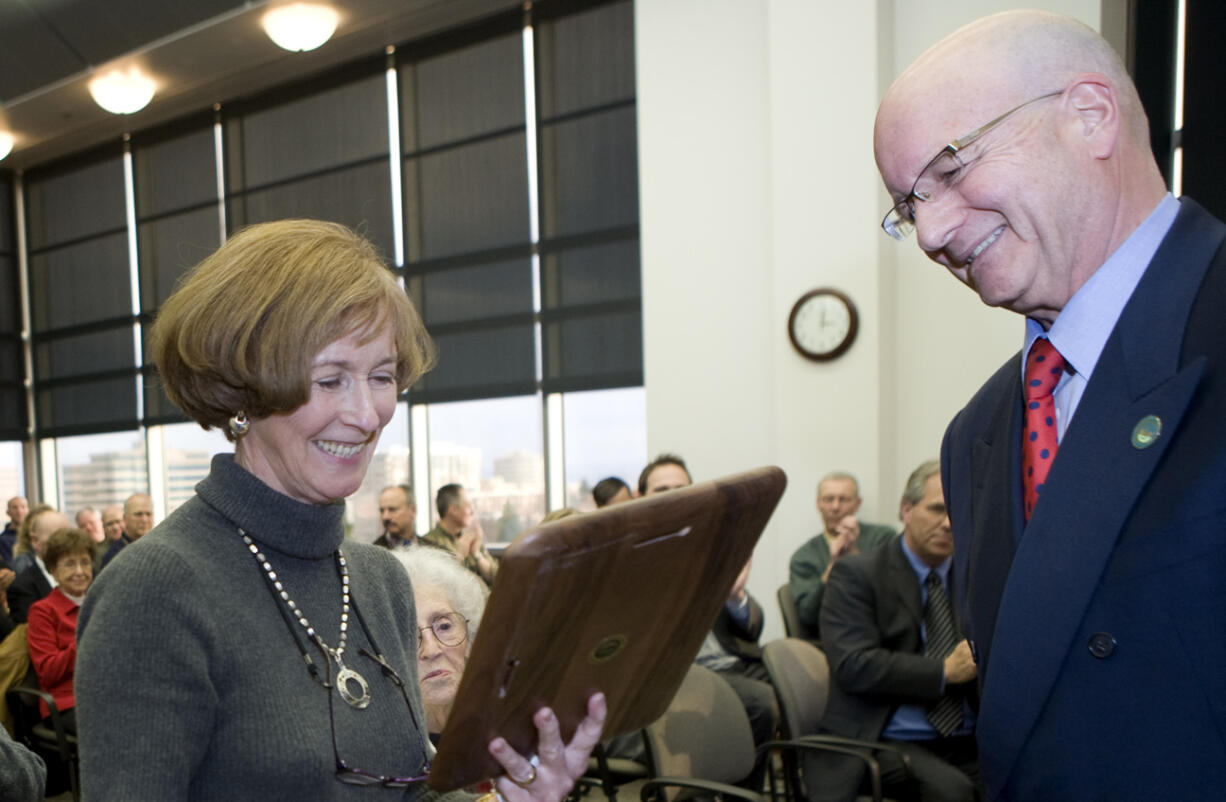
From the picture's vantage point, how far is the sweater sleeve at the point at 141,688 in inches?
39.1

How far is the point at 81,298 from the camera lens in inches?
434

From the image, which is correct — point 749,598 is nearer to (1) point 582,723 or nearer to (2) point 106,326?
(1) point 582,723

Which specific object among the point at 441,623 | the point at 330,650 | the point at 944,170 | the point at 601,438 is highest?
the point at 944,170

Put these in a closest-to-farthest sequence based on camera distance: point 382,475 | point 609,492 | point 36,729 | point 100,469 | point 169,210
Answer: point 36,729 → point 609,492 → point 382,475 → point 169,210 → point 100,469

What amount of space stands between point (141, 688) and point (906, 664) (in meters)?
2.59

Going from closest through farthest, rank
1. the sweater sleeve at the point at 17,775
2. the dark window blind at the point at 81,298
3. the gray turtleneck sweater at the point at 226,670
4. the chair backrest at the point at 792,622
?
the gray turtleneck sweater at the point at 226,670
the sweater sleeve at the point at 17,775
the chair backrest at the point at 792,622
the dark window blind at the point at 81,298

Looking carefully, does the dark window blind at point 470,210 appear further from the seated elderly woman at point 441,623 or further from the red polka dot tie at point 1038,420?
the red polka dot tie at point 1038,420

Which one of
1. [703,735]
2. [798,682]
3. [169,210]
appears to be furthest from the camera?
[169,210]

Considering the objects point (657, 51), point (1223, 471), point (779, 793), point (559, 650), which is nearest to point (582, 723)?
point (559, 650)

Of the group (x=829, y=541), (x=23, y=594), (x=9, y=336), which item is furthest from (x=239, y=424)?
(x=9, y=336)

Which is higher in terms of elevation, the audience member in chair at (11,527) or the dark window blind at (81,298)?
the dark window blind at (81,298)

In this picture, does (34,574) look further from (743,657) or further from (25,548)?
(743,657)

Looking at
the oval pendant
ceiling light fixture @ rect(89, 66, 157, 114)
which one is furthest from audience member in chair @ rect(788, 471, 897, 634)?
ceiling light fixture @ rect(89, 66, 157, 114)

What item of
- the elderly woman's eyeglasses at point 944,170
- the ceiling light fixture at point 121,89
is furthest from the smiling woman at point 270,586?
the ceiling light fixture at point 121,89
